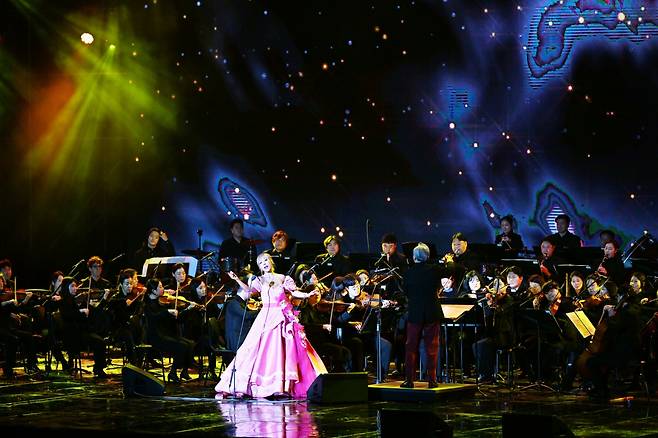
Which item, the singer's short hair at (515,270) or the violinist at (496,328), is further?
the singer's short hair at (515,270)

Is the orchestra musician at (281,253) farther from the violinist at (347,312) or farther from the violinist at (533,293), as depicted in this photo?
the violinist at (533,293)

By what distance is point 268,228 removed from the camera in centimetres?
1952

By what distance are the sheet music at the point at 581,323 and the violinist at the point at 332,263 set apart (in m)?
3.53

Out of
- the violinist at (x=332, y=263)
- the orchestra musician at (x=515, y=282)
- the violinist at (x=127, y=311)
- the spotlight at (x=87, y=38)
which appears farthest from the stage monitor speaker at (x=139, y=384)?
the spotlight at (x=87, y=38)

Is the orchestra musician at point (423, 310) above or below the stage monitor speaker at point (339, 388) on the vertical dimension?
above

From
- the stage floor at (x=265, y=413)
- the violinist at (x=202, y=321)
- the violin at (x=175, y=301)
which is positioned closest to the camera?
the stage floor at (x=265, y=413)

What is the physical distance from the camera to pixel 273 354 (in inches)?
504

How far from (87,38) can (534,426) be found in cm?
1406

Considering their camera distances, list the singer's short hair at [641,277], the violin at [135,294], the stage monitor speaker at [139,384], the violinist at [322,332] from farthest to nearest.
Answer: the violin at [135,294] < the violinist at [322,332] < the singer's short hair at [641,277] < the stage monitor speaker at [139,384]

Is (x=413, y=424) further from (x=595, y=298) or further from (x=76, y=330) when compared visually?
(x=76, y=330)

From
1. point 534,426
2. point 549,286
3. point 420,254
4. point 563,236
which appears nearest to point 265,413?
point 420,254

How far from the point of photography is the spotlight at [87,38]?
2017cm

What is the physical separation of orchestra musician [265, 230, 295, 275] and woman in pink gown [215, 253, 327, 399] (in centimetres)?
100

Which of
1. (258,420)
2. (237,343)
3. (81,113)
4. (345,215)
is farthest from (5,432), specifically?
(81,113)
